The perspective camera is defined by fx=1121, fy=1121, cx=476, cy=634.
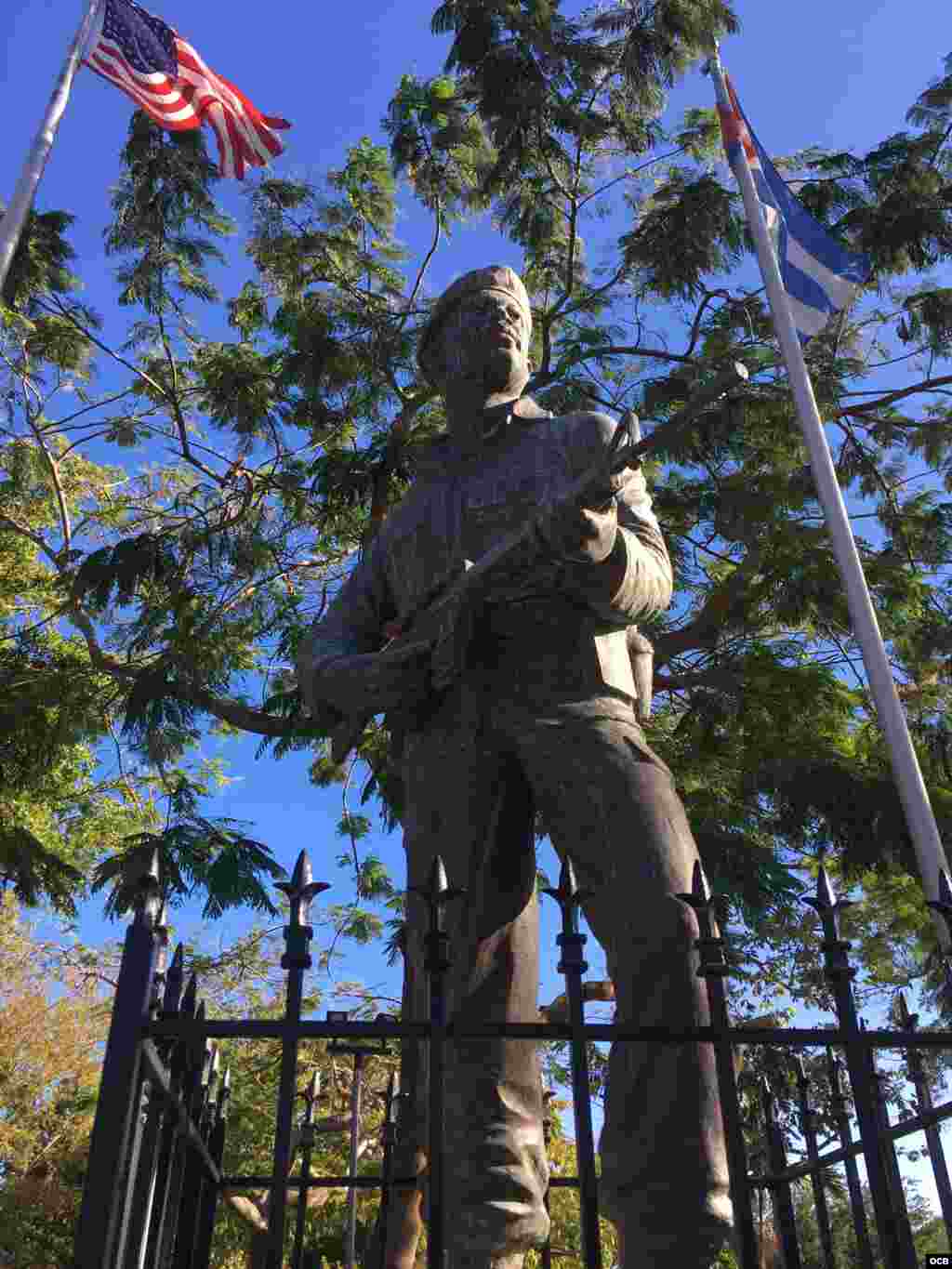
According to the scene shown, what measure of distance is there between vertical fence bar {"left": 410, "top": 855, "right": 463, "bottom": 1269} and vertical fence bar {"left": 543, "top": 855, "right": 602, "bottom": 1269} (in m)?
0.23

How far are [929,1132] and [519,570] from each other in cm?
153

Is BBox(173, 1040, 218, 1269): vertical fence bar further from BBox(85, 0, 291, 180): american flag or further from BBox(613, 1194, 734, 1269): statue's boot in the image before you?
BBox(85, 0, 291, 180): american flag

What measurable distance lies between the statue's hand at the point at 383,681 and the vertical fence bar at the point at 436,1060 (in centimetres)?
67

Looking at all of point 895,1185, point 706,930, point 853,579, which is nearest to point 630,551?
point 706,930

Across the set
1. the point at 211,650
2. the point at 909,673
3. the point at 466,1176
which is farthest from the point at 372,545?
the point at 909,673

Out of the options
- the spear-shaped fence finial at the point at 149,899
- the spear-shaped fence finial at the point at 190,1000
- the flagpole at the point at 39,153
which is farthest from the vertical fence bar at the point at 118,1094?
the flagpole at the point at 39,153

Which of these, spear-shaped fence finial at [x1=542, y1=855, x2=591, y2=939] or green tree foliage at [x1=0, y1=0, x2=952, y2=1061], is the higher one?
green tree foliage at [x1=0, y1=0, x2=952, y2=1061]

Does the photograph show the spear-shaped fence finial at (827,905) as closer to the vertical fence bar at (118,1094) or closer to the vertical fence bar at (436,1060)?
the vertical fence bar at (436,1060)

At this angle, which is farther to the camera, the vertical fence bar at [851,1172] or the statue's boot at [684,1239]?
the vertical fence bar at [851,1172]

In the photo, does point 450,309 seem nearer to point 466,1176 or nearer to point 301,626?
point 466,1176

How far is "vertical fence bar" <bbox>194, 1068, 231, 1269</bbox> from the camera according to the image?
136 inches

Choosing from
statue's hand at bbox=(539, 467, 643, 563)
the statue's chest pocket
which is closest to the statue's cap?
the statue's chest pocket

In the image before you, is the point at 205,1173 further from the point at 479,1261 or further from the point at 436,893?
the point at 436,893

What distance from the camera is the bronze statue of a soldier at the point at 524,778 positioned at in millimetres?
2104
